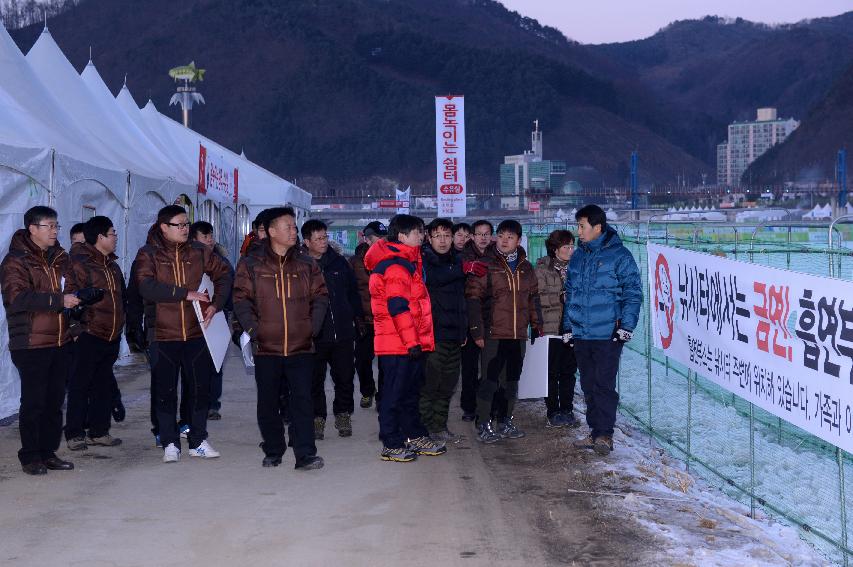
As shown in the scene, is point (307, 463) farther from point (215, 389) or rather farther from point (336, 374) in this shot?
point (215, 389)

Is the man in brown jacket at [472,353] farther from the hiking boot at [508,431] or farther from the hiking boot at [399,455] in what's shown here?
the hiking boot at [399,455]

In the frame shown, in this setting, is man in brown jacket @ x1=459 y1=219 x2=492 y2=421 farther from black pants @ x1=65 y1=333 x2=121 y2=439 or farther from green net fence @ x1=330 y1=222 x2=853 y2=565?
black pants @ x1=65 y1=333 x2=121 y2=439

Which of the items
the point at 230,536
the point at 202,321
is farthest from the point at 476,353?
the point at 230,536

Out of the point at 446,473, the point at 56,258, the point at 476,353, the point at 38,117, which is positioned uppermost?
the point at 38,117

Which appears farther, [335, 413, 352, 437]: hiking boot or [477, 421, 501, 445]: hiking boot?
[335, 413, 352, 437]: hiking boot

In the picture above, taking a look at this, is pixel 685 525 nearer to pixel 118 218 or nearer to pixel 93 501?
pixel 93 501

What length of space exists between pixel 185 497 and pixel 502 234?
352cm

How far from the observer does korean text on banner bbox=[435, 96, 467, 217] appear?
23.3m

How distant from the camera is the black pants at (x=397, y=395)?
8523mm

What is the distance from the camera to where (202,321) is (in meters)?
8.33

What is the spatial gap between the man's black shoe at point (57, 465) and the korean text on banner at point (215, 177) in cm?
1009

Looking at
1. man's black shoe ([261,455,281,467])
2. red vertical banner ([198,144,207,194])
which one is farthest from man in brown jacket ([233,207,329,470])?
red vertical banner ([198,144,207,194])

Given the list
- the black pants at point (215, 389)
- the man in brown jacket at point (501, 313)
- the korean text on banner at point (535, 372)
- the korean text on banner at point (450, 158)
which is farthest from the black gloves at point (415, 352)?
the korean text on banner at point (450, 158)

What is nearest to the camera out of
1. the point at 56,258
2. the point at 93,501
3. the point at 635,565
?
the point at 635,565
